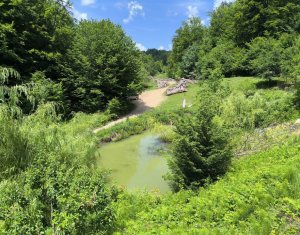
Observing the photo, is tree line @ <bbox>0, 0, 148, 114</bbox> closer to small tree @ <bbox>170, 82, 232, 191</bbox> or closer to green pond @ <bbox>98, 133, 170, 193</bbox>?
green pond @ <bbox>98, 133, 170, 193</bbox>

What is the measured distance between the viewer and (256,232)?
18.2 ft

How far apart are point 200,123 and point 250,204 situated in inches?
163

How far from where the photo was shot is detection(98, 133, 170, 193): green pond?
1250cm

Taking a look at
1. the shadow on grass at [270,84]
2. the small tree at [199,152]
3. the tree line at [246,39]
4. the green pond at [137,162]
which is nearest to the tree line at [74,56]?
the green pond at [137,162]

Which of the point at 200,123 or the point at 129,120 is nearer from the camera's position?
the point at 200,123

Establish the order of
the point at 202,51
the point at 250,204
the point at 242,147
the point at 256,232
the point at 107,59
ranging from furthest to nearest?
the point at 202,51 < the point at 107,59 < the point at 242,147 < the point at 250,204 < the point at 256,232

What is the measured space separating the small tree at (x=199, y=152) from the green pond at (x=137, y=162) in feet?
4.48

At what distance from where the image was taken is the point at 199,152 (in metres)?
10.3

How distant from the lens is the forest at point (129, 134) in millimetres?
5625

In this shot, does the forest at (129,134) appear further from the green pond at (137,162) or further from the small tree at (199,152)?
the green pond at (137,162)

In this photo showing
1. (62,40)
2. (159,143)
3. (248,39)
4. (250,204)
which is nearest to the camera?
(250,204)

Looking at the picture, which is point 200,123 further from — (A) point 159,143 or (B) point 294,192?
(A) point 159,143

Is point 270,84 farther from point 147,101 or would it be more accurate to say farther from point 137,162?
point 137,162

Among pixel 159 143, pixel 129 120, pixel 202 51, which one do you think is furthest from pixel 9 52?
pixel 202 51
